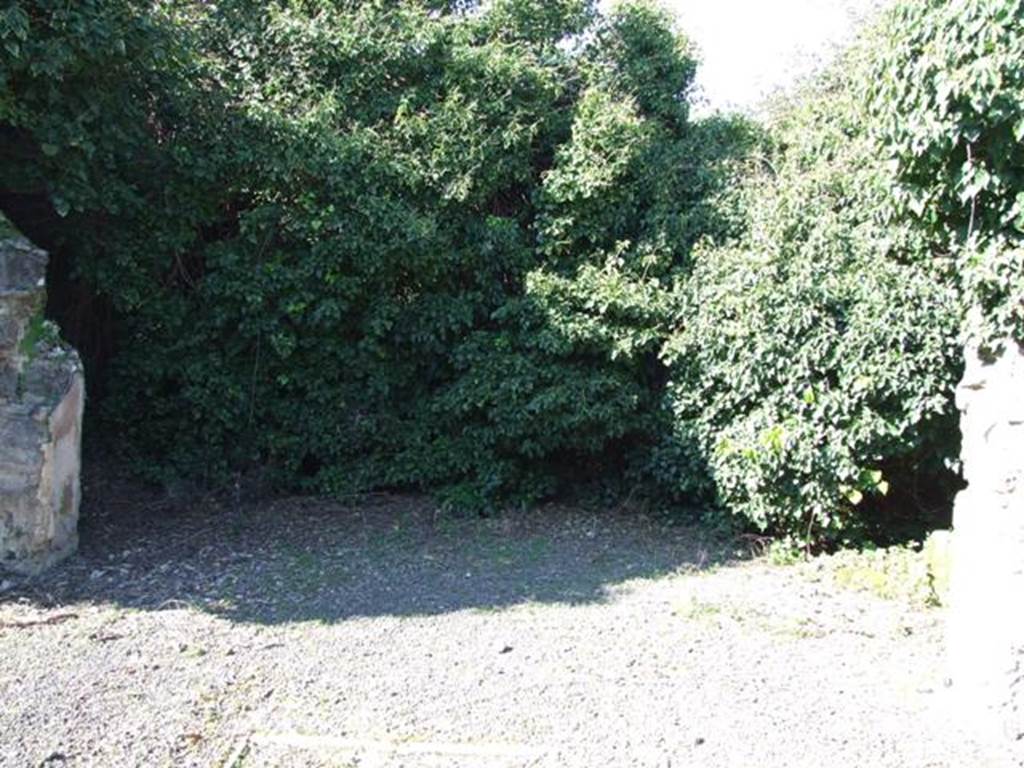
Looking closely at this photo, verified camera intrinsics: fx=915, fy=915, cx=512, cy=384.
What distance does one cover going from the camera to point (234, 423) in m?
7.74

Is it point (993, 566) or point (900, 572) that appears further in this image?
point (900, 572)

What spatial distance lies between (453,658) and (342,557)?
1.97 meters

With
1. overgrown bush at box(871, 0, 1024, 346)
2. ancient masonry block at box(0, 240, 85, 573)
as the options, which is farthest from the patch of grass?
ancient masonry block at box(0, 240, 85, 573)

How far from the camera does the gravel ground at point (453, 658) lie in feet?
12.2

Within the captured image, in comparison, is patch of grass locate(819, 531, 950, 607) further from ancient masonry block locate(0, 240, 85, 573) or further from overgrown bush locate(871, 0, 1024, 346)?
ancient masonry block locate(0, 240, 85, 573)

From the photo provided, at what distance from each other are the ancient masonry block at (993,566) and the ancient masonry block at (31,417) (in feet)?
16.3

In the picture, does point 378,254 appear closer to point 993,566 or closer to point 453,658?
point 453,658

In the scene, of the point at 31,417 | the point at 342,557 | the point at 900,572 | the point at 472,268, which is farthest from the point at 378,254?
the point at 900,572

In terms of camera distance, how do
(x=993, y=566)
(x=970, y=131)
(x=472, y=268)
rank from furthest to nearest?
(x=472, y=268) → (x=970, y=131) → (x=993, y=566)

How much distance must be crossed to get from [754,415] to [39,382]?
4.72 m

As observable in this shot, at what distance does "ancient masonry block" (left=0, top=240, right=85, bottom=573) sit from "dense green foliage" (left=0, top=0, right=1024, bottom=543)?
903mm

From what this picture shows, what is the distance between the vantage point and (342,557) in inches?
249

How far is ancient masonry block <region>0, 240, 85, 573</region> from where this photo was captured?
5422 mm

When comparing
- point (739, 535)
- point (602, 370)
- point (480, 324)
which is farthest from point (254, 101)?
point (739, 535)
